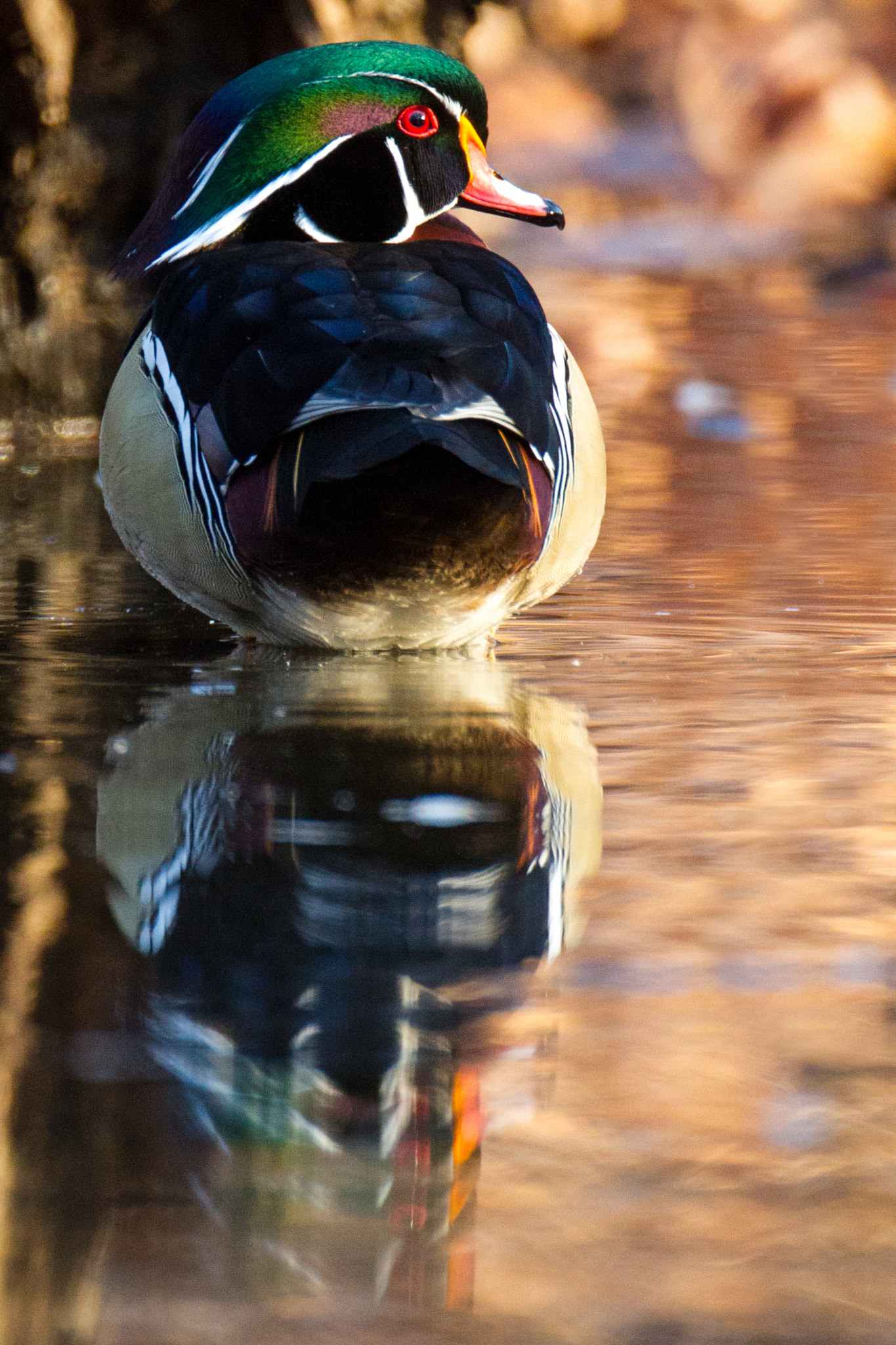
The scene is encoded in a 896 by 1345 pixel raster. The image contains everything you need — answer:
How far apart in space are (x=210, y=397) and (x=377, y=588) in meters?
0.40

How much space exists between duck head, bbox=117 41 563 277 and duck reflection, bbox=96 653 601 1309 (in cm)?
107

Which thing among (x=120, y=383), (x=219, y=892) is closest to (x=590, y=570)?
(x=120, y=383)

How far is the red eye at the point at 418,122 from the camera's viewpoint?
12.6ft

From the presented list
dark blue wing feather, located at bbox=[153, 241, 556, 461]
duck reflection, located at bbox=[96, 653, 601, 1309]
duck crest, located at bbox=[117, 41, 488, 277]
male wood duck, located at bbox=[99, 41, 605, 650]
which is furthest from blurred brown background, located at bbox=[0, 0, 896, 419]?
duck reflection, located at bbox=[96, 653, 601, 1309]

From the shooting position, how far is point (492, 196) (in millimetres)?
4031

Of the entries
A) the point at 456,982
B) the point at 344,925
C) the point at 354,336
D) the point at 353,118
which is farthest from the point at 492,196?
the point at 456,982

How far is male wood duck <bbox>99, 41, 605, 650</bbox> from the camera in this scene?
2.94 meters

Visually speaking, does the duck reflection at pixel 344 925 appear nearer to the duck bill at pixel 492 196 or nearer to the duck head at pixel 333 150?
the duck head at pixel 333 150

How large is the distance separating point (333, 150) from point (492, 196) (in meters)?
0.37

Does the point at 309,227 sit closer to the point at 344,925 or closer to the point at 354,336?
the point at 354,336

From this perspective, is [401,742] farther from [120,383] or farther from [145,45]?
[145,45]

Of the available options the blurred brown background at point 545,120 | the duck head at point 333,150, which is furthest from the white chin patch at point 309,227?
the blurred brown background at point 545,120

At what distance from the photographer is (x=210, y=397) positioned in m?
3.15

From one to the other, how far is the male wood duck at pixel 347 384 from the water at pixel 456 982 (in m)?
0.17
